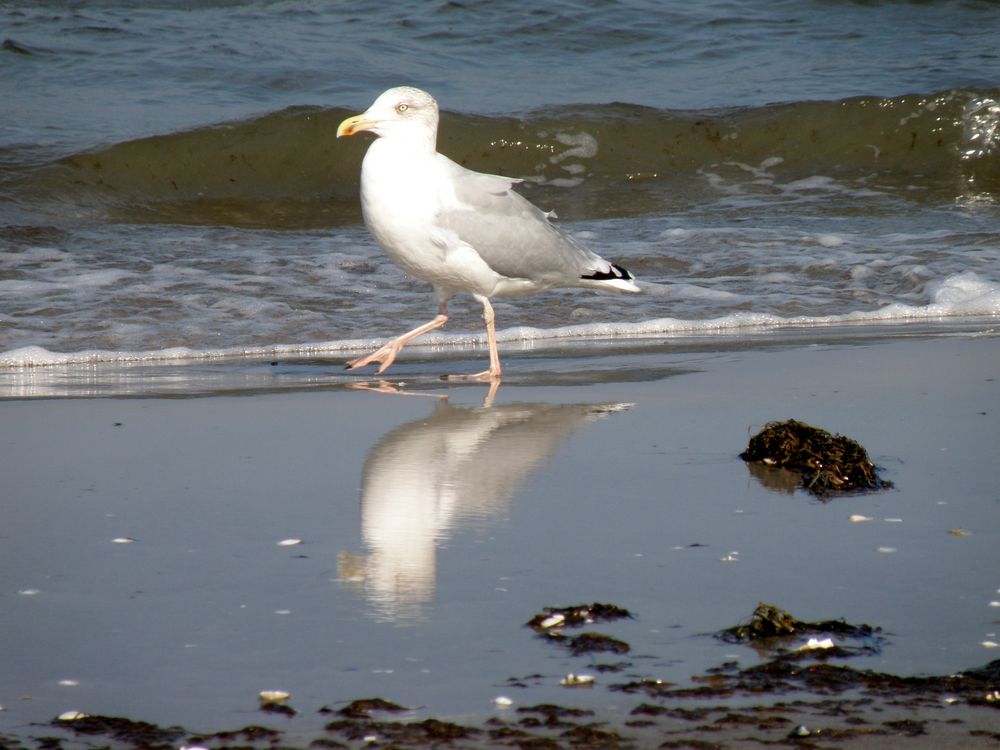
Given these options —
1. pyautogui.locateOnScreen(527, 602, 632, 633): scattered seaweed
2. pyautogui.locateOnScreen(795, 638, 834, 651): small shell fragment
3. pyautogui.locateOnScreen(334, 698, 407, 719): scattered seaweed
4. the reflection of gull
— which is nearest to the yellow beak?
the reflection of gull

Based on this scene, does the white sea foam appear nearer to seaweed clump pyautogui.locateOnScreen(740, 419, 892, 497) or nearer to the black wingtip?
the black wingtip

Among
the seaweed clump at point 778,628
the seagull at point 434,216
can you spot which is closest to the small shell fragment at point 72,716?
the seaweed clump at point 778,628

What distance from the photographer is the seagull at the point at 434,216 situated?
5781 millimetres

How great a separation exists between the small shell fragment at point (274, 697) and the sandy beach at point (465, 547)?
20mm

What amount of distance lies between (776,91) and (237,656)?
47.4 feet

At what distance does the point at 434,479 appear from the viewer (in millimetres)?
3758

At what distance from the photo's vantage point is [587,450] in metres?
4.22

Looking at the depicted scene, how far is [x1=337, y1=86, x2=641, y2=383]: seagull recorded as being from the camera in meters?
5.78

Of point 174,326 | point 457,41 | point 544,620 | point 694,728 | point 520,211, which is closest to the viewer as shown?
point 694,728

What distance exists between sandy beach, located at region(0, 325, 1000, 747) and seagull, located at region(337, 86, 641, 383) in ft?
2.71

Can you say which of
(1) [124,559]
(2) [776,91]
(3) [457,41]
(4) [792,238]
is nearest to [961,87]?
(2) [776,91]

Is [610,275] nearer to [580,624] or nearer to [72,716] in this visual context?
[580,624]

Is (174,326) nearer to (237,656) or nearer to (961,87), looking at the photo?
(237,656)

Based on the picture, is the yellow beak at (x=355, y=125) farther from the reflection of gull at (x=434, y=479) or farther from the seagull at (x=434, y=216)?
the reflection of gull at (x=434, y=479)
